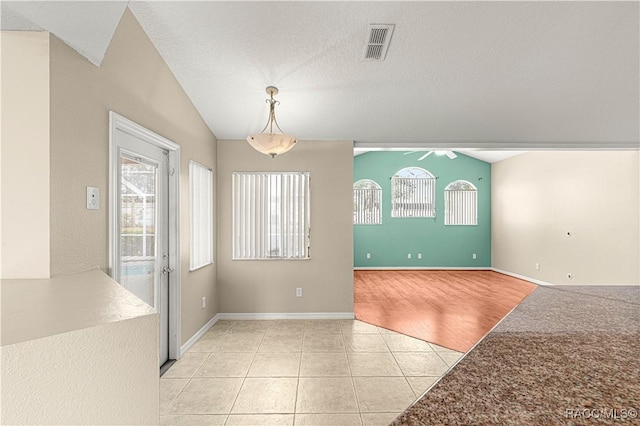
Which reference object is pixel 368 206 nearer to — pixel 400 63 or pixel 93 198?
pixel 400 63

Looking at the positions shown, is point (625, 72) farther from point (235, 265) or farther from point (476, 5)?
point (235, 265)

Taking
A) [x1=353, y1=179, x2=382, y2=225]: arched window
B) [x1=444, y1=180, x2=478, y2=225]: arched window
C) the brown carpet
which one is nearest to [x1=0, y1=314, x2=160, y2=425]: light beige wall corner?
the brown carpet

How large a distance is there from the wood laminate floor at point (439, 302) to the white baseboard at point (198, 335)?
1934 millimetres

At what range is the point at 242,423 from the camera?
6.81 feet

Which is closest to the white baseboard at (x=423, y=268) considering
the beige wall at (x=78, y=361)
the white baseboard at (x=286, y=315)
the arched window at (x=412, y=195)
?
the arched window at (x=412, y=195)

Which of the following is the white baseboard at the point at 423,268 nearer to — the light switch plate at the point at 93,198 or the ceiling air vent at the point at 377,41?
the ceiling air vent at the point at 377,41

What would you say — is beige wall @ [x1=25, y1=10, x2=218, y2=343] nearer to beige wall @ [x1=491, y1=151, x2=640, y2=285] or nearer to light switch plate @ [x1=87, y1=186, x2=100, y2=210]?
light switch plate @ [x1=87, y1=186, x2=100, y2=210]

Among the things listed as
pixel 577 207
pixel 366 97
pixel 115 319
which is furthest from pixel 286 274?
pixel 577 207

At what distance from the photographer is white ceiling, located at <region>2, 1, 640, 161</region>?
2225 mm

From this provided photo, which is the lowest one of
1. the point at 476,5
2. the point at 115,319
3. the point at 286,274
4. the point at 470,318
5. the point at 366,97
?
the point at 470,318

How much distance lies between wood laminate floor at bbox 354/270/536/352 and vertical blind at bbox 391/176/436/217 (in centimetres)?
163

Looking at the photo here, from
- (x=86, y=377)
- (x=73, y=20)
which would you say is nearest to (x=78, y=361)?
(x=86, y=377)

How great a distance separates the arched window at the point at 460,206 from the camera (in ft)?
27.6

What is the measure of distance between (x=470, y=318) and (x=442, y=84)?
3155mm
